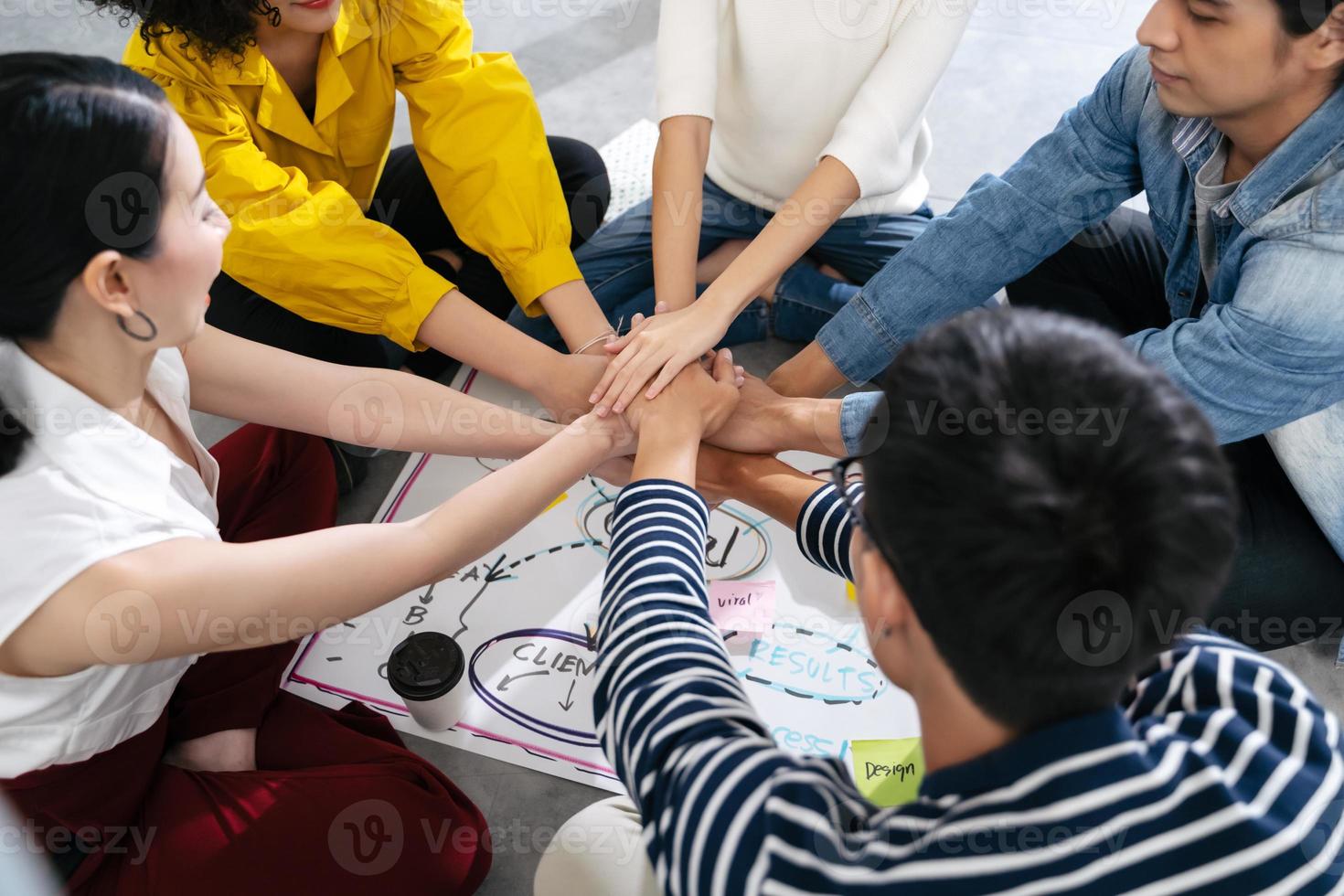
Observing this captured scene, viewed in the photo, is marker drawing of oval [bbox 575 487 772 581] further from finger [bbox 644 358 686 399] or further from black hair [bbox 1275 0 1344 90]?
black hair [bbox 1275 0 1344 90]

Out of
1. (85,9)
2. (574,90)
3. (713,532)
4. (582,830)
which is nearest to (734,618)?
(713,532)

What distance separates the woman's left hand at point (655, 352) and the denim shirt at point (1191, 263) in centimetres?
20

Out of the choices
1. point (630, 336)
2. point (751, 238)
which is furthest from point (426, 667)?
point (751, 238)

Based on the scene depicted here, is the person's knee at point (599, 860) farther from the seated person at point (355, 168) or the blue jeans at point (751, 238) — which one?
the blue jeans at point (751, 238)

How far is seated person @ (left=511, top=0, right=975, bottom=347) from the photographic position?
1.42 m

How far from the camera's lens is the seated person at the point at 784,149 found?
1.42 meters

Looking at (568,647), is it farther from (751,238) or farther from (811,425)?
(751,238)

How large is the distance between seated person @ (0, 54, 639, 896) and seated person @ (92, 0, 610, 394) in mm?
183

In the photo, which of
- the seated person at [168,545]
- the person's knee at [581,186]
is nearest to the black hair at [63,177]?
the seated person at [168,545]

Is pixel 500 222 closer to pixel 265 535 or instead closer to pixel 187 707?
pixel 265 535

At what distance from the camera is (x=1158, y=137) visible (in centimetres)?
129

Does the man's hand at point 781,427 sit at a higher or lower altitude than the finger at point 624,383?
lower

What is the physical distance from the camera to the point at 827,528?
108 cm

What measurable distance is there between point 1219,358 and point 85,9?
116 inches
